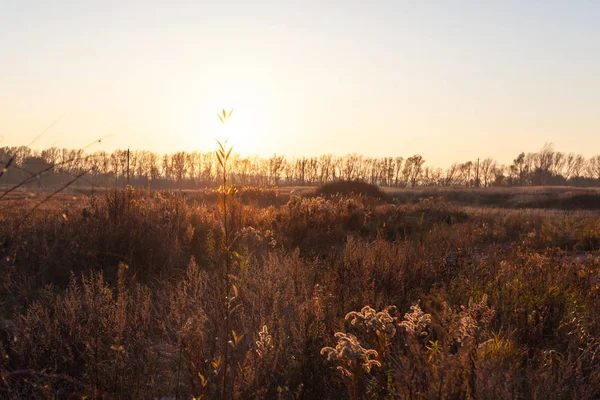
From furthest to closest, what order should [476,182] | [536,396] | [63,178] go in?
[476,182] → [63,178] → [536,396]

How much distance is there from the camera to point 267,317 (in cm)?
367

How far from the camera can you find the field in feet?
8.72

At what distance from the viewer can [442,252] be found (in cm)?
646

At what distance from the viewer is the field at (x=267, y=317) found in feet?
8.72

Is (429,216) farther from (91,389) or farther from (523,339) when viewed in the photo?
(91,389)

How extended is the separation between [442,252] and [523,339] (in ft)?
8.41

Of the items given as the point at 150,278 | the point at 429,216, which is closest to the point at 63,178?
the point at 150,278

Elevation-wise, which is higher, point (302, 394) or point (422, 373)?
point (422, 373)

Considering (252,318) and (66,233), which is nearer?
(252,318)

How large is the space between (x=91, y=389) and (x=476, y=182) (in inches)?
3716


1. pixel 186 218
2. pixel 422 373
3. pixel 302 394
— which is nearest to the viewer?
pixel 422 373

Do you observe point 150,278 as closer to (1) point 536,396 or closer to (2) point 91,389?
(2) point 91,389

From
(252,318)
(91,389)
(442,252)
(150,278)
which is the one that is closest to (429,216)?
(442,252)

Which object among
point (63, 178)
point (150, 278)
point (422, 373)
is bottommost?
point (150, 278)
